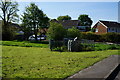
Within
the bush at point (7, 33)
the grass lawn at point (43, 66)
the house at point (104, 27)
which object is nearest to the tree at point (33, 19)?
the bush at point (7, 33)

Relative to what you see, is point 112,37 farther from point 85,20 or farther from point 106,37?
point 85,20

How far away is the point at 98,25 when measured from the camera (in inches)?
2384

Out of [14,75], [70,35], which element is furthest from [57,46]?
[14,75]

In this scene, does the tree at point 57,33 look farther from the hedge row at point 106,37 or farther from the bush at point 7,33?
the bush at point 7,33

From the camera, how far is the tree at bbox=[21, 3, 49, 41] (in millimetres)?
40500

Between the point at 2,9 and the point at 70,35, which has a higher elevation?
the point at 2,9

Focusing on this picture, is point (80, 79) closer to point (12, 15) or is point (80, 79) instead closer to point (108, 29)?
point (12, 15)

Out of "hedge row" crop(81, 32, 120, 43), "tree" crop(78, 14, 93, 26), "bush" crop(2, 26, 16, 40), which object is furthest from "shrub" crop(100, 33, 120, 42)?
"tree" crop(78, 14, 93, 26)

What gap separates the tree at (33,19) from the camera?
40.5 m

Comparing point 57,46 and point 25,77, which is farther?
point 57,46

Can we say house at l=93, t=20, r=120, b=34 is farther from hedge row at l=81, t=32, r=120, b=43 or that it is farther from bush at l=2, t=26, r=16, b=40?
bush at l=2, t=26, r=16, b=40

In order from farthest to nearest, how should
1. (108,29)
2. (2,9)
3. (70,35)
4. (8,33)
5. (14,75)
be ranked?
(108,29)
(2,9)
(8,33)
(70,35)
(14,75)

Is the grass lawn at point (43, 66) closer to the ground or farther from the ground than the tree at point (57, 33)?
closer to the ground

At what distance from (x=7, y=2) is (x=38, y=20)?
427 inches
